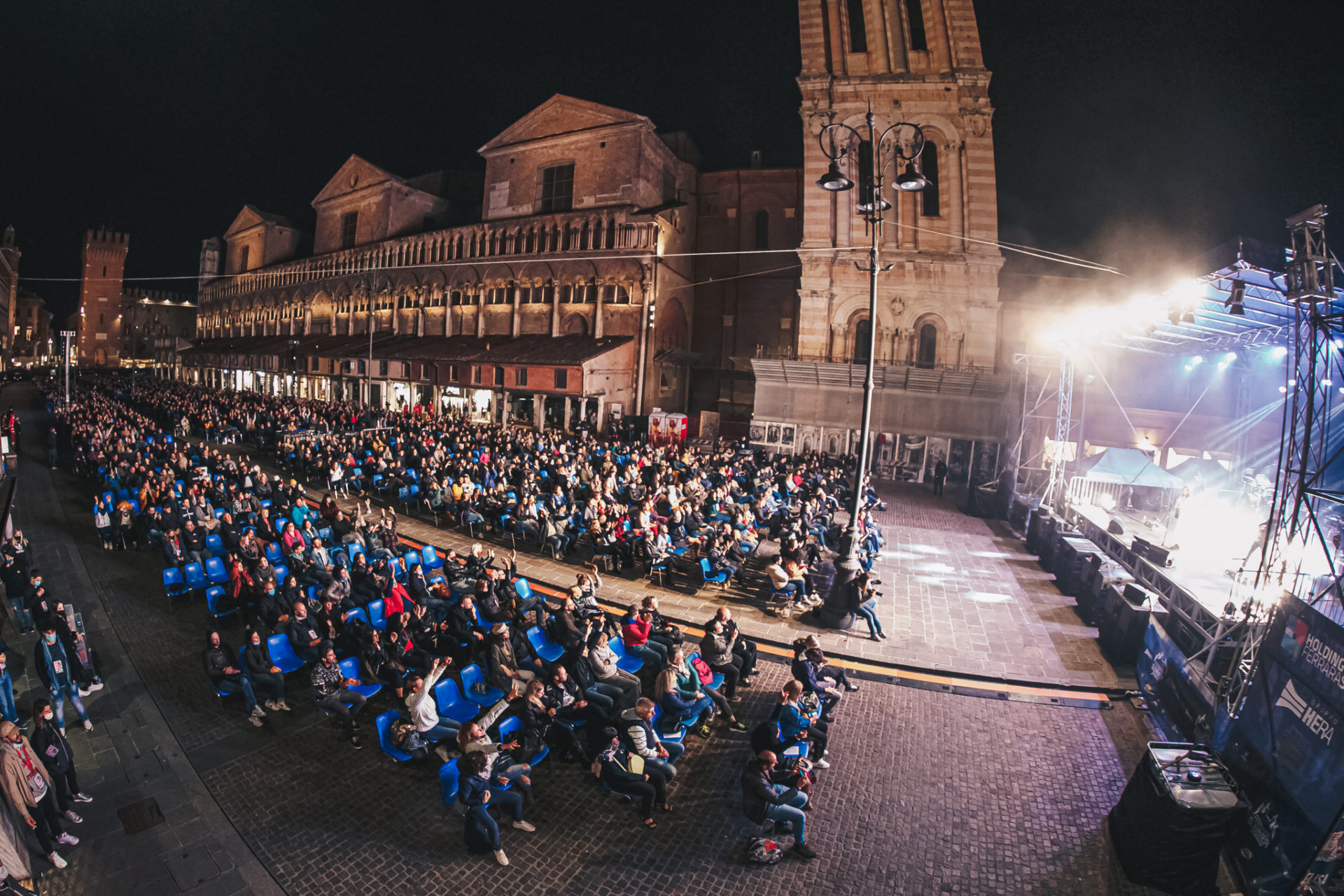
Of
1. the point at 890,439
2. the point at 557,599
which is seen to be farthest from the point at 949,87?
the point at 557,599

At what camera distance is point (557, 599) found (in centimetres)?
1109

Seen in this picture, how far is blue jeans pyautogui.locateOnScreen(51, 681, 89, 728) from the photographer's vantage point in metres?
6.49

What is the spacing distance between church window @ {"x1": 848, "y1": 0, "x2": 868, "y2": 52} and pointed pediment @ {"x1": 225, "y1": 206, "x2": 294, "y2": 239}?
195 ft

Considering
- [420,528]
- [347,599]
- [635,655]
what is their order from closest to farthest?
[635,655], [347,599], [420,528]

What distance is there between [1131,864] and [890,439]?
22390mm

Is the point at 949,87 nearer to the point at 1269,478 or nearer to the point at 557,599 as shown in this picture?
the point at 1269,478

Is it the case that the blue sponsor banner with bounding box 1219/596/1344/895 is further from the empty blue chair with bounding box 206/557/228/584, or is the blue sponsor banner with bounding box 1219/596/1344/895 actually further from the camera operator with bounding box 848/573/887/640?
the empty blue chair with bounding box 206/557/228/584

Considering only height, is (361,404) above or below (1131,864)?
above

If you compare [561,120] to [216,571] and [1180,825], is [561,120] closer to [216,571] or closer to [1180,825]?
[216,571]

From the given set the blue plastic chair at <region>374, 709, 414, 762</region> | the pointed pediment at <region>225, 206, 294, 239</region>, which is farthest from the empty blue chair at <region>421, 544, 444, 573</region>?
the pointed pediment at <region>225, 206, 294, 239</region>

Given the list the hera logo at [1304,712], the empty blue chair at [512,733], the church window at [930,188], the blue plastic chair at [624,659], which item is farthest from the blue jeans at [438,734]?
the church window at [930,188]

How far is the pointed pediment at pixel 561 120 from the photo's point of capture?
33.3 metres

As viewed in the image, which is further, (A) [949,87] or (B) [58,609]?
(A) [949,87]

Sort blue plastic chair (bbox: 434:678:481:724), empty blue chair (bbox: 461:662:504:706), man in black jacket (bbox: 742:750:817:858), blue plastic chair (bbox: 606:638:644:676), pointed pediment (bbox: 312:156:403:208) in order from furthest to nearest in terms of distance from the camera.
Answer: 1. pointed pediment (bbox: 312:156:403:208)
2. blue plastic chair (bbox: 606:638:644:676)
3. empty blue chair (bbox: 461:662:504:706)
4. blue plastic chair (bbox: 434:678:481:724)
5. man in black jacket (bbox: 742:750:817:858)
